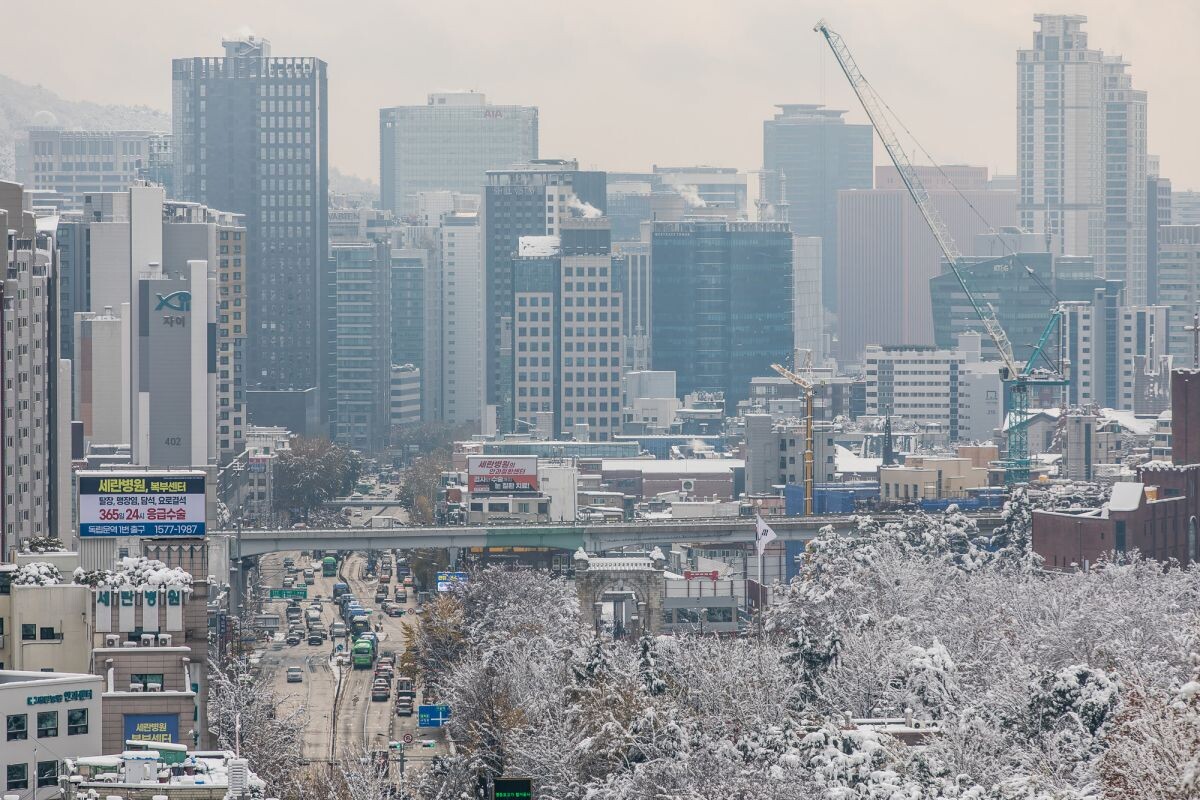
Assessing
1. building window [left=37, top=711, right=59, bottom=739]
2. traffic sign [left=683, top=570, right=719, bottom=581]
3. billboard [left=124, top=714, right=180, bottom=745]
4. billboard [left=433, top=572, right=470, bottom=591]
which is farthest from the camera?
billboard [left=433, top=572, right=470, bottom=591]

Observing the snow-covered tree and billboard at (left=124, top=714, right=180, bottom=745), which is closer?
billboard at (left=124, top=714, right=180, bottom=745)

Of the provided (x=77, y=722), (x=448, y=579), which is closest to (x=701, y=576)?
(x=448, y=579)

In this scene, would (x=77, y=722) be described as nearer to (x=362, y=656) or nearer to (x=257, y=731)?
(x=257, y=731)

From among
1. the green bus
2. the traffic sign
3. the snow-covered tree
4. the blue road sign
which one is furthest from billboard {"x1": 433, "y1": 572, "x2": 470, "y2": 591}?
the snow-covered tree

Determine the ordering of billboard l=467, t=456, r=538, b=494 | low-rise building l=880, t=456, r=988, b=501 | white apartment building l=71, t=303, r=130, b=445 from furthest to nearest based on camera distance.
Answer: low-rise building l=880, t=456, r=988, b=501, white apartment building l=71, t=303, r=130, b=445, billboard l=467, t=456, r=538, b=494

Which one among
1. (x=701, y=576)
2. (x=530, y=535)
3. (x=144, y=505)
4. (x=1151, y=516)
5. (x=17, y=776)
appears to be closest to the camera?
(x=17, y=776)

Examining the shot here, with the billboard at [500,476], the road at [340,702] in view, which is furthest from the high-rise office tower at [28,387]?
the billboard at [500,476]

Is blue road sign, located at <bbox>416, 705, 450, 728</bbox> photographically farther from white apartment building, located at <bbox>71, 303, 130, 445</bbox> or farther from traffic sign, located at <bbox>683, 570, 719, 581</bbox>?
white apartment building, located at <bbox>71, 303, 130, 445</bbox>

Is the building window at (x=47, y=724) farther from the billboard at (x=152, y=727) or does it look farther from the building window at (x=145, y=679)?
the building window at (x=145, y=679)
